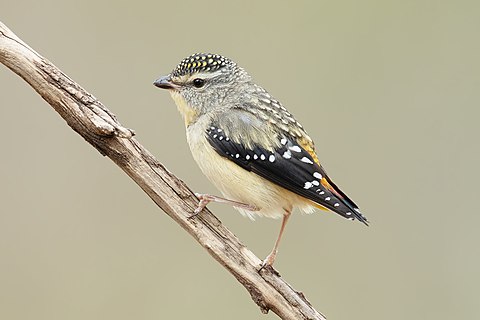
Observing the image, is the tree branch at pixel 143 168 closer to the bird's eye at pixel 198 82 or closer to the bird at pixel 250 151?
the bird at pixel 250 151

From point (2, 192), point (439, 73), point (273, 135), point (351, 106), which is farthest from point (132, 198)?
point (439, 73)

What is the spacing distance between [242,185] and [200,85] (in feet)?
2.77

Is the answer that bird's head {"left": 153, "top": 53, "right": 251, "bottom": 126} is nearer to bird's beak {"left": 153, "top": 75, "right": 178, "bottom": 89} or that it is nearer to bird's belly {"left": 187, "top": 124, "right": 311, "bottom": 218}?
bird's beak {"left": 153, "top": 75, "right": 178, "bottom": 89}

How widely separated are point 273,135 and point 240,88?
552mm

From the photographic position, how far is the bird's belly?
16.9ft

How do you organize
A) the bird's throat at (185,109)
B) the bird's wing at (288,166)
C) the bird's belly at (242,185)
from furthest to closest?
the bird's throat at (185,109), the bird's belly at (242,185), the bird's wing at (288,166)

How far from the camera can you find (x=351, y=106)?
8070 mm

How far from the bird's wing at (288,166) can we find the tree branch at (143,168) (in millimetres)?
435

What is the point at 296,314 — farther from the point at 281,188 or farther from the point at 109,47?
the point at 109,47

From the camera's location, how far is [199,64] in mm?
5551

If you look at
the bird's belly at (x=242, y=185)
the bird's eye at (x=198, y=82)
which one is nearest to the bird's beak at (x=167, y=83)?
the bird's eye at (x=198, y=82)

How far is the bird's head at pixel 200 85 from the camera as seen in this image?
18.0ft

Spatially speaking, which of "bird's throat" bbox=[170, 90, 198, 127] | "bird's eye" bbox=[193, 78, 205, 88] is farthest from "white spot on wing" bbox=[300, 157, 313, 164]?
"bird's eye" bbox=[193, 78, 205, 88]

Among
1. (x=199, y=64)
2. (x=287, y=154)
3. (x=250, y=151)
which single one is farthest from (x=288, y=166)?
(x=199, y=64)
